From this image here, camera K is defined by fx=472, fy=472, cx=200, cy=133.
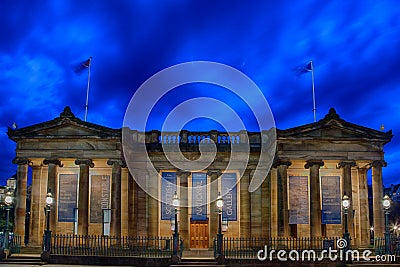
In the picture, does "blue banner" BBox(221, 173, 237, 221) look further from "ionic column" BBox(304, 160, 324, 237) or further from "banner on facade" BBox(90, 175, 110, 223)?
"banner on facade" BBox(90, 175, 110, 223)

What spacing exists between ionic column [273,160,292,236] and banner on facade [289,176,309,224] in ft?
4.67

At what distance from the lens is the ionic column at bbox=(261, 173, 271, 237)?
3641 centimetres

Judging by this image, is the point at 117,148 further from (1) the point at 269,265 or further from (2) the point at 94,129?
(1) the point at 269,265

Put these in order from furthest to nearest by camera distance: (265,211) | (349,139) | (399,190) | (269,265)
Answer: (399,190)
(265,211)
(349,139)
(269,265)

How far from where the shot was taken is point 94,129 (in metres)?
34.6

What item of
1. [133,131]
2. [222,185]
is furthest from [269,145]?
[133,131]

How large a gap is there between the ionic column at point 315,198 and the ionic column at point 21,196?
2079 cm

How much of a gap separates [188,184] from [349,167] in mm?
12184

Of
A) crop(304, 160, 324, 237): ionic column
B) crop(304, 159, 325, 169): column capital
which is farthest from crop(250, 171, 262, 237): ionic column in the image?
crop(304, 159, 325, 169): column capital

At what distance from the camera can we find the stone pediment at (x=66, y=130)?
3444cm

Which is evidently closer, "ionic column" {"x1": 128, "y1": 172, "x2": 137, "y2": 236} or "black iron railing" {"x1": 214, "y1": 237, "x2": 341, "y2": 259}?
"black iron railing" {"x1": 214, "y1": 237, "x2": 341, "y2": 259}

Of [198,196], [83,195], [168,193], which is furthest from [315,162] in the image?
[83,195]

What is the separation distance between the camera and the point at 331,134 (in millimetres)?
34656

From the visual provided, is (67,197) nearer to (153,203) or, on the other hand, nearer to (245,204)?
(153,203)
